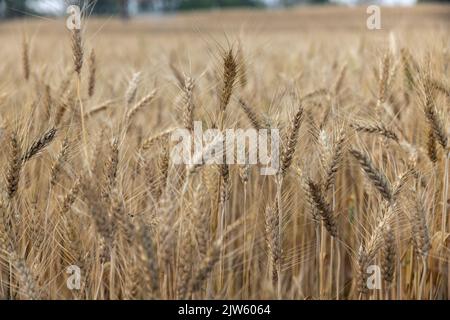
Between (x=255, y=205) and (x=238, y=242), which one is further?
(x=238, y=242)

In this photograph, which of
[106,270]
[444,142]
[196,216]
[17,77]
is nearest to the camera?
[196,216]

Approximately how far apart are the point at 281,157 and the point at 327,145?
5.8 inches

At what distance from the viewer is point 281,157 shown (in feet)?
4.89

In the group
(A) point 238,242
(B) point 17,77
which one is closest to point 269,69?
(B) point 17,77

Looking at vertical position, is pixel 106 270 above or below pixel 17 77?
below

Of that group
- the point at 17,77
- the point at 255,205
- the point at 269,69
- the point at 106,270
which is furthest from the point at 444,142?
the point at 17,77
